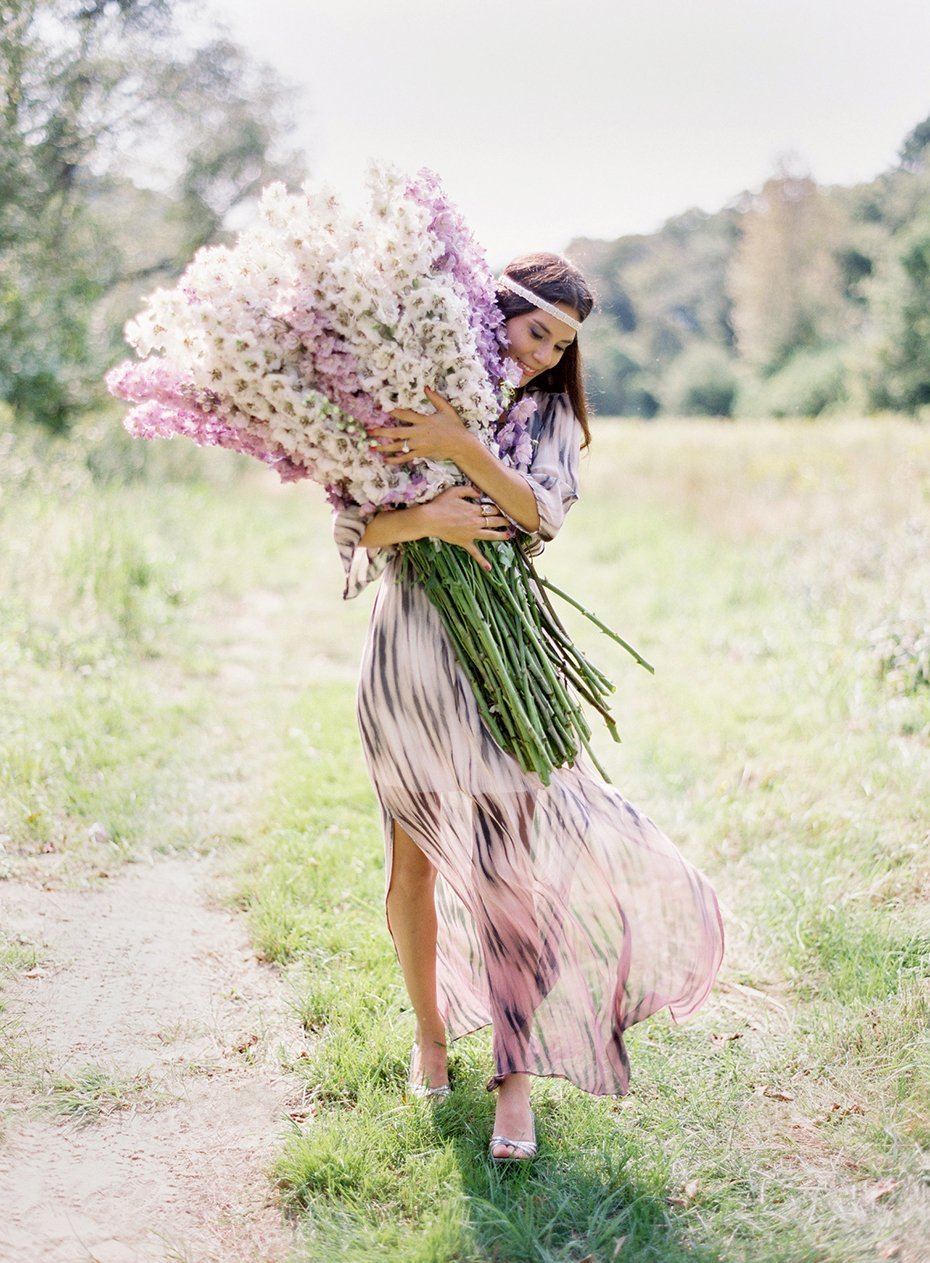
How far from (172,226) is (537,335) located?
49.7 ft

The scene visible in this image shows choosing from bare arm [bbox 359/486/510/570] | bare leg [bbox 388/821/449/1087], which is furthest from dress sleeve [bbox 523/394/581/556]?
bare leg [bbox 388/821/449/1087]

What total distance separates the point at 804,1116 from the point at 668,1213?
0.54 metres

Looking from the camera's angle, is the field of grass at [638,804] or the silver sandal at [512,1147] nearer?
the field of grass at [638,804]

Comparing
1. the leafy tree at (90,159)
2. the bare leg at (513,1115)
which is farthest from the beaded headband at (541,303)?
the leafy tree at (90,159)

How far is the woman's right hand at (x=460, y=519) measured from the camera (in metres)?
2.50

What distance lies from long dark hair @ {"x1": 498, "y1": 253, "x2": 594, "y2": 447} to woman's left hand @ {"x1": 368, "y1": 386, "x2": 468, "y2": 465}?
38cm

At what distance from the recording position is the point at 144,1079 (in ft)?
9.38

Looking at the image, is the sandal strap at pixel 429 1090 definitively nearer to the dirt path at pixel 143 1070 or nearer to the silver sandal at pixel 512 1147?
the silver sandal at pixel 512 1147

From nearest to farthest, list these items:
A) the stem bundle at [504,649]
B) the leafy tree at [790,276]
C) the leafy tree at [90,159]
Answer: the stem bundle at [504,649] → the leafy tree at [90,159] → the leafy tree at [790,276]

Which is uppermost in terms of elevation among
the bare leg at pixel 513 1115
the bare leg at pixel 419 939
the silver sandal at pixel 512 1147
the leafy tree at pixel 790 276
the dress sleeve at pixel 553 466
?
the leafy tree at pixel 790 276

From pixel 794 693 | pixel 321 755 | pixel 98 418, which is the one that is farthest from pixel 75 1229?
pixel 98 418

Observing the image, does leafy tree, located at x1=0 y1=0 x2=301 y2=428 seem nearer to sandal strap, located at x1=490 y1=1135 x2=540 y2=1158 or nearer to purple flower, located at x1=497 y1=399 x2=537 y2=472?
purple flower, located at x1=497 y1=399 x2=537 y2=472

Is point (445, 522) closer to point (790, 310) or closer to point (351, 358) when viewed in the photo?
point (351, 358)

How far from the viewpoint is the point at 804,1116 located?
271 cm
